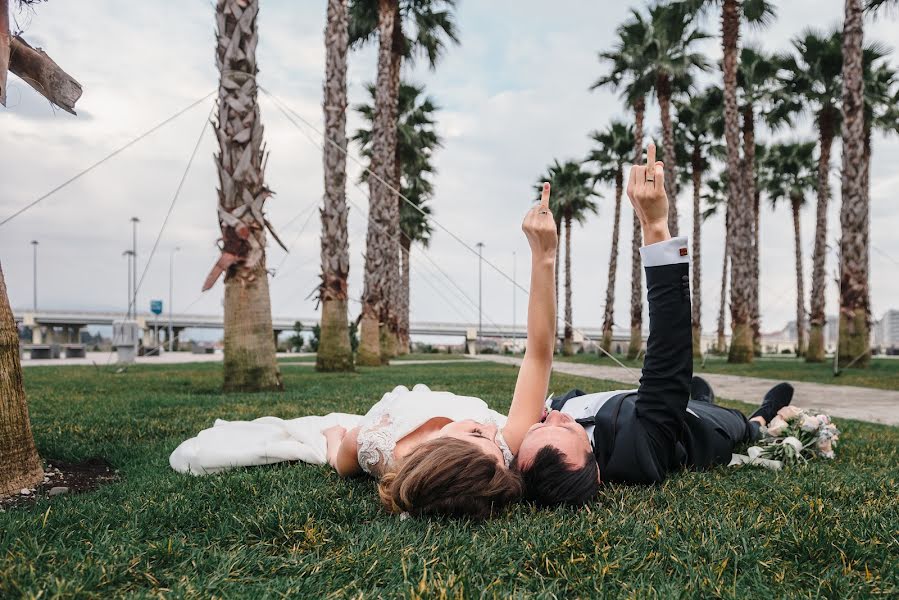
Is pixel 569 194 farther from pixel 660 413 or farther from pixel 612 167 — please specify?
pixel 660 413

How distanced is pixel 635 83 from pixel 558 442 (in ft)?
78.0

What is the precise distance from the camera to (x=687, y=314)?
2.37 metres

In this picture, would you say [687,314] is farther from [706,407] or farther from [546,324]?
[706,407]

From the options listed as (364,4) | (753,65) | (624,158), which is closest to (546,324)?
(364,4)

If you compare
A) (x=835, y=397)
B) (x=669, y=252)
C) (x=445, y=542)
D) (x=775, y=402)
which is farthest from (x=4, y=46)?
(x=835, y=397)

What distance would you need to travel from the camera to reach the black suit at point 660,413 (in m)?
2.37

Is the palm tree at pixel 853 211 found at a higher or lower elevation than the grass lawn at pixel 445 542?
higher

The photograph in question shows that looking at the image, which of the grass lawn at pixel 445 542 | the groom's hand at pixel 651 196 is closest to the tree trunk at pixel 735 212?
the grass lawn at pixel 445 542

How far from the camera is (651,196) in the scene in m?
2.33

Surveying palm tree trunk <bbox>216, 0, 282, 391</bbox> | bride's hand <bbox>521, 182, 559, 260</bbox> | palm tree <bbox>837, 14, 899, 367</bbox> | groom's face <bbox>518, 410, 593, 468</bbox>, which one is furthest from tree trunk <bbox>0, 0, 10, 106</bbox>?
palm tree <bbox>837, 14, 899, 367</bbox>

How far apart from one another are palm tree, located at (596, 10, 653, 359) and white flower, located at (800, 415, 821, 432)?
19.5 metres

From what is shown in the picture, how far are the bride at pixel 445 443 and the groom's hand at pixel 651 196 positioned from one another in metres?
0.34

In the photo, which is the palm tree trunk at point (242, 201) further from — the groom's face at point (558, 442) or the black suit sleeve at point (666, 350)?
the black suit sleeve at point (666, 350)

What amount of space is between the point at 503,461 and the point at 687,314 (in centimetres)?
91
